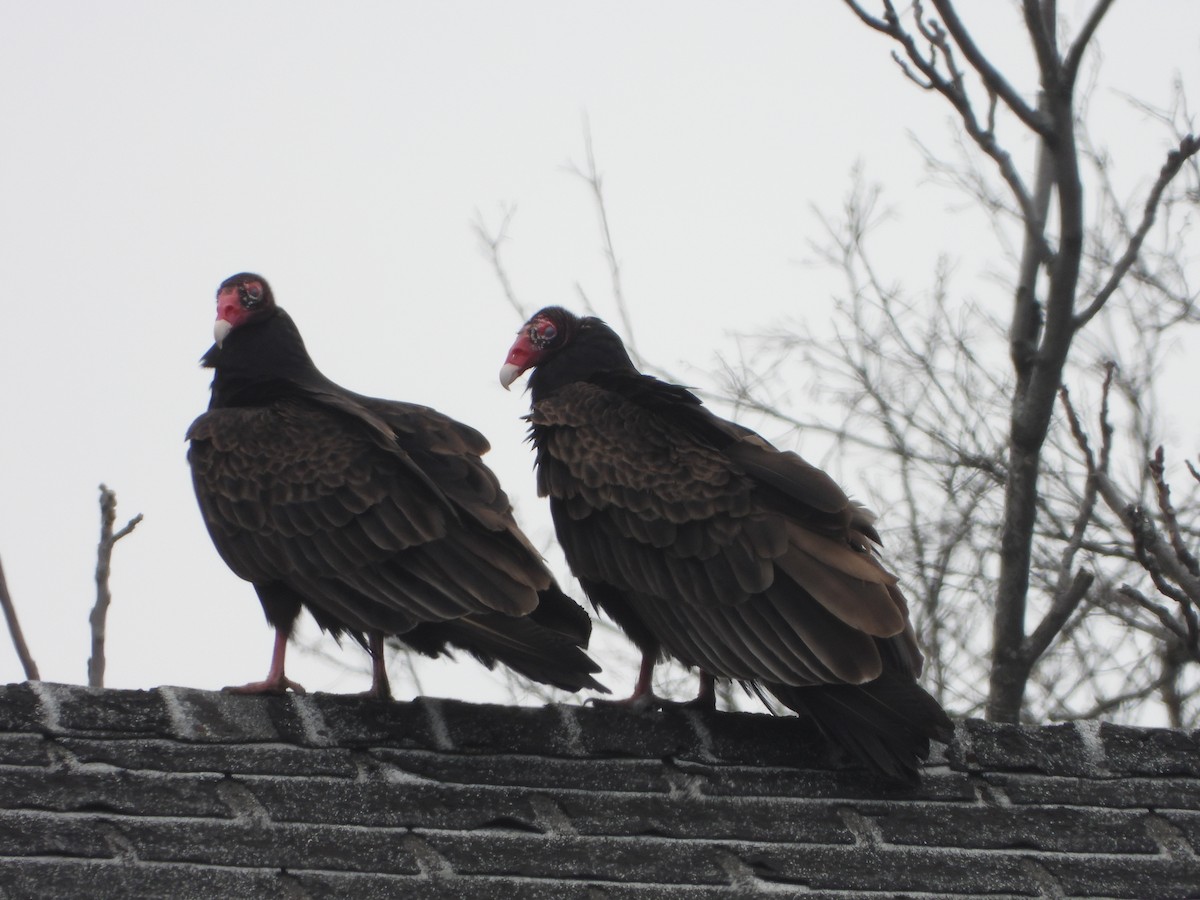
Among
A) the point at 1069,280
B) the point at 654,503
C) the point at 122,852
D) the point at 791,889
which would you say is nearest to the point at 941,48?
the point at 1069,280

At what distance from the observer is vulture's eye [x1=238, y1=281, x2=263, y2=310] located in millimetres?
4410

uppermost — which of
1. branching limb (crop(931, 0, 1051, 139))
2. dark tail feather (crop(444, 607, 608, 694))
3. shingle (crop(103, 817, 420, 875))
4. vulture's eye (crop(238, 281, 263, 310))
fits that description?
branching limb (crop(931, 0, 1051, 139))

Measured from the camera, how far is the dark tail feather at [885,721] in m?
2.87

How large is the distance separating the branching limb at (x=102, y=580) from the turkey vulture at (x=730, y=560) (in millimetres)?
1053

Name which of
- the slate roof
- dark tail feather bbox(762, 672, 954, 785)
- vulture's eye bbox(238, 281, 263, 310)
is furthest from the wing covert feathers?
vulture's eye bbox(238, 281, 263, 310)

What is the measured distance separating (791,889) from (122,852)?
3.59 ft

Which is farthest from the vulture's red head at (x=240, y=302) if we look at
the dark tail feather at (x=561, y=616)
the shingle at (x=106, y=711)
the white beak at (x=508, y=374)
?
the shingle at (x=106, y=711)

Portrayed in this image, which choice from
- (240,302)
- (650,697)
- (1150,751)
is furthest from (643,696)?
(240,302)

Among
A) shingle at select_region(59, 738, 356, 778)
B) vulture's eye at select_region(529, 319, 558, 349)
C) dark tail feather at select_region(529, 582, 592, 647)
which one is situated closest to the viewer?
shingle at select_region(59, 738, 356, 778)

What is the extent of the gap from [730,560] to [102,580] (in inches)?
61.3

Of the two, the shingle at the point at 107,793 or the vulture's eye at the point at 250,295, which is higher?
the vulture's eye at the point at 250,295

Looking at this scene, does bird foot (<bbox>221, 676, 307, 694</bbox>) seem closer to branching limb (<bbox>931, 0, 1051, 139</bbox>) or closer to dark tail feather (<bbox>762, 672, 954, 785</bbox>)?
dark tail feather (<bbox>762, 672, 954, 785</bbox>)

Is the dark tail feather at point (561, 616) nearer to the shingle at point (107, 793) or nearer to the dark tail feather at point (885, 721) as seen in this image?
the dark tail feather at point (885, 721)

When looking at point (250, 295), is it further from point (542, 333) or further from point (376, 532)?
point (376, 532)
